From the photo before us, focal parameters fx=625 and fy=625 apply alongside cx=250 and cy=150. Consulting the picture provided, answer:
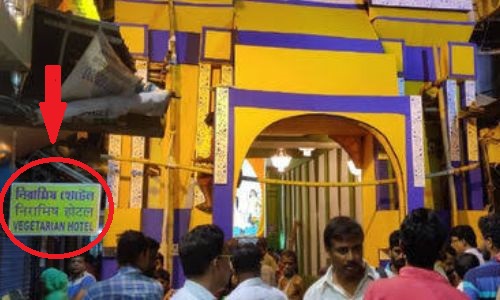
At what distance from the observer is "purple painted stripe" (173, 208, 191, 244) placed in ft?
26.9

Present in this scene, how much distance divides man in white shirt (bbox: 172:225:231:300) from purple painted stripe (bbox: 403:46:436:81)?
654 centimetres

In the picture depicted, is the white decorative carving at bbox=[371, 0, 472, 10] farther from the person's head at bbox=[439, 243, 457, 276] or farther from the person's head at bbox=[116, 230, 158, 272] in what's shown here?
the person's head at bbox=[116, 230, 158, 272]

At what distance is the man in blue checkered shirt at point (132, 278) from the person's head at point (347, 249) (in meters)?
1.20

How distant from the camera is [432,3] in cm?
970

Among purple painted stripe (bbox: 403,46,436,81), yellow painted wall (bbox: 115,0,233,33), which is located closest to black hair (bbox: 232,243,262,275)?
yellow painted wall (bbox: 115,0,233,33)

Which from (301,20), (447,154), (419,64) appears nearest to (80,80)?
(301,20)

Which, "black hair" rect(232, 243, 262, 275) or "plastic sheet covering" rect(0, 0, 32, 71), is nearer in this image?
"black hair" rect(232, 243, 262, 275)

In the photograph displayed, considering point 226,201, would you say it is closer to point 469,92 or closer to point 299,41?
point 299,41

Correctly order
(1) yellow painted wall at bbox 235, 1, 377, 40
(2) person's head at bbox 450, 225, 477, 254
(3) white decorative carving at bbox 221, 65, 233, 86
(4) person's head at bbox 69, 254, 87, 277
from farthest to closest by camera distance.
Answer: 1. (1) yellow painted wall at bbox 235, 1, 377, 40
2. (3) white decorative carving at bbox 221, 65, 233, 86
3. (4) person's head at bbox 69, 254, 87, 277
4. (2) person's head at bbox 450, 225, 477, 254

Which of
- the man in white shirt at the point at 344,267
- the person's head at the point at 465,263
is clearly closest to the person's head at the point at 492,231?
the person's head at the point at 465,263

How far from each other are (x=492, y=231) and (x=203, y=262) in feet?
6.58

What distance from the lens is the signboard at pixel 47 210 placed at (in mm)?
5523

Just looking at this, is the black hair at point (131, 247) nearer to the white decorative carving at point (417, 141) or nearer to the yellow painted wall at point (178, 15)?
the white decorative carving at point (417, 141)

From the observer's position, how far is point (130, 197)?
26.8ft
